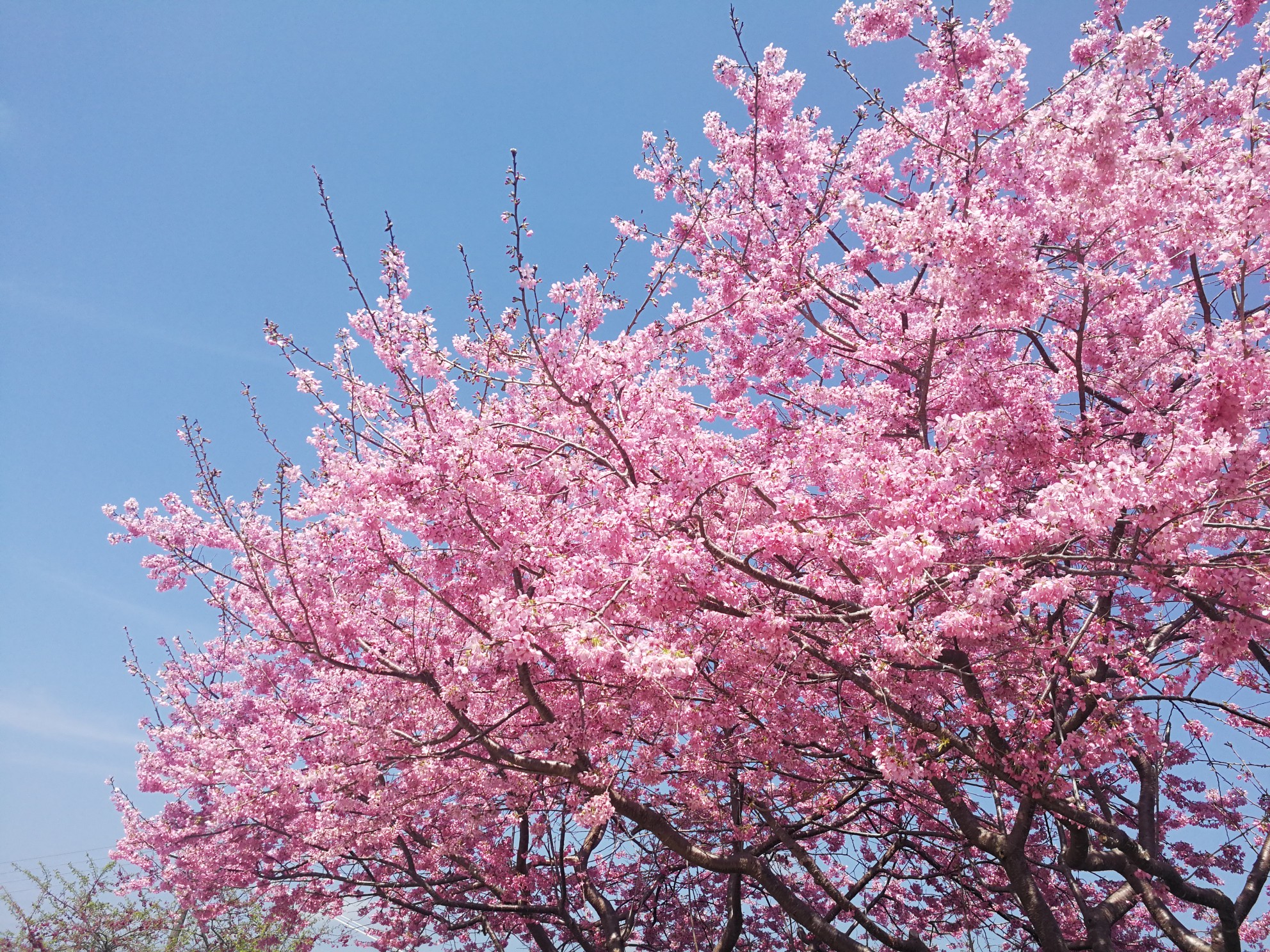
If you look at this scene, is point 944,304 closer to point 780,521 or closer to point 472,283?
point 780,521

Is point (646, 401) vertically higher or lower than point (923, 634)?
higher

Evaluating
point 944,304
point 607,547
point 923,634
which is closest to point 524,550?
point 607,547

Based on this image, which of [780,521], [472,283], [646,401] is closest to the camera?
[780,521]

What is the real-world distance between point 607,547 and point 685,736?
3.01 m

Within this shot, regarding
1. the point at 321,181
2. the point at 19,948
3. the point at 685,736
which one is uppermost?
the point at 321,181

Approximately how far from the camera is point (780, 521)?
19.4 ft

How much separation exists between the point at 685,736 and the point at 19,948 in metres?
17.1

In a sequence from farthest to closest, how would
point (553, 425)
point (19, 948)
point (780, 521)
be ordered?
point (19, 948), point (553, 425), point (780, 521)

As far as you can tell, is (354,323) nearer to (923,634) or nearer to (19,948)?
(923,634)

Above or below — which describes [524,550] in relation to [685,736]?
above

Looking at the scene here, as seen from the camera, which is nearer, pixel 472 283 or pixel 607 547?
pixel 607 547

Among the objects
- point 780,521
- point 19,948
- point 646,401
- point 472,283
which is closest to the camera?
point 780,521

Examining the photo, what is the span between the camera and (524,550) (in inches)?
272

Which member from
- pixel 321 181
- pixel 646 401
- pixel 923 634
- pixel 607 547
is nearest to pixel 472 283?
pixel 321 181
